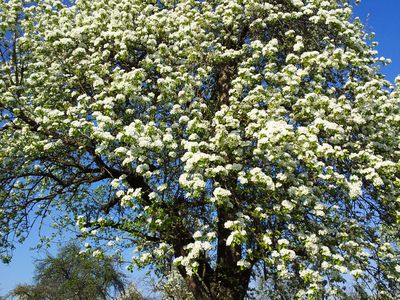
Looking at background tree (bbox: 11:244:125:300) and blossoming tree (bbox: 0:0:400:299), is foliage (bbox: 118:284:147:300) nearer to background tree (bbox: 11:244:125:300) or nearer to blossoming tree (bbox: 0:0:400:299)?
background tree (bbox: 11:244:125:300)

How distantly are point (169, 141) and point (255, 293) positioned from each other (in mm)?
9387

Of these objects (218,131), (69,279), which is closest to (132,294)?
(69,279)

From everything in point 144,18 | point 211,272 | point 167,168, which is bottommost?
point 211,272

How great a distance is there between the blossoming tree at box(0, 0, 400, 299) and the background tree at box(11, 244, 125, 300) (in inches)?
1399

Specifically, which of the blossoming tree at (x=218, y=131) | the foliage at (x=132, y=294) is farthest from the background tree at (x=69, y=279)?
the blossoming tree at (x=218, y=131)

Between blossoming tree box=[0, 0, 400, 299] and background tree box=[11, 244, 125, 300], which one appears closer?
blossoming tree box=[0, 0, 400, 299]

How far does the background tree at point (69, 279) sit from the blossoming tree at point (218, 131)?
35533 millimetres

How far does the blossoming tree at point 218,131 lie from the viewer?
11172mm

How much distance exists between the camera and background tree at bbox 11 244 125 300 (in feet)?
164

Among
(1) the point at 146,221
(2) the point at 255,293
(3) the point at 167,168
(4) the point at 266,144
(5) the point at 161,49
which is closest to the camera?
(4) the point at 266,144

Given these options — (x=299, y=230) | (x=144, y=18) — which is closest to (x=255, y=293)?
(x=299, y=230)

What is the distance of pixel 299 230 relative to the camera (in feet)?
39.4

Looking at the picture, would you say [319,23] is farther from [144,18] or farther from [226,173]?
[226,173]

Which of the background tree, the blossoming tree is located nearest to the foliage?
the background tree
